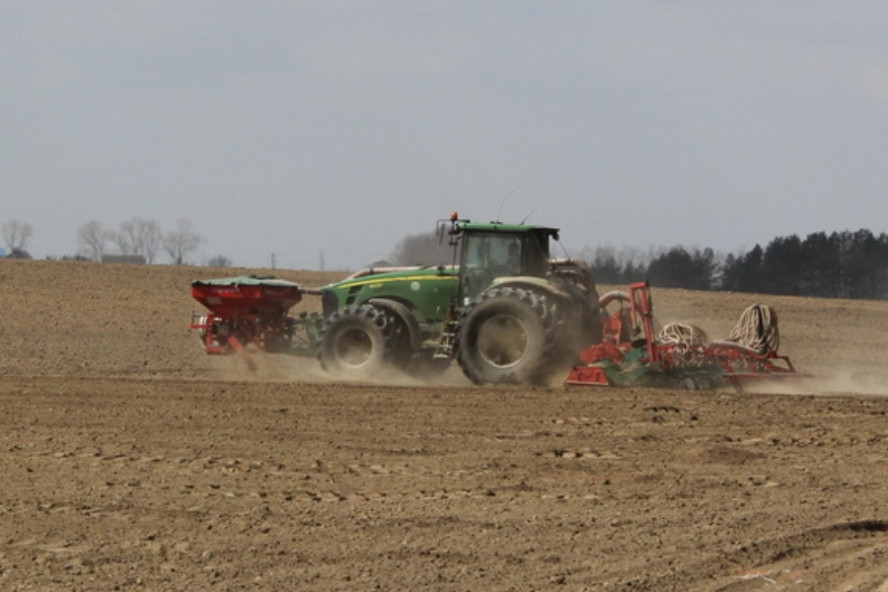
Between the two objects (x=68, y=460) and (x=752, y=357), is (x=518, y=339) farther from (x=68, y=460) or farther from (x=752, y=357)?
(x=68, y=460)

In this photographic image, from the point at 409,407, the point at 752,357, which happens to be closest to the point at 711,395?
the point at 752,357

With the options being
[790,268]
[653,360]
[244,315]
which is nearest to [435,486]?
[653,360]

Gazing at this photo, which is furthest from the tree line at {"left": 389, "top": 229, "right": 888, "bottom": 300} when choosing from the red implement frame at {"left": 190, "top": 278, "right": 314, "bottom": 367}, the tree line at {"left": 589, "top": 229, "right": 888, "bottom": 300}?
the red implement frame at {"left": 190, "top": 278, "right": 314, "bottom": 367}

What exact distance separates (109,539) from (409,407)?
5.71 metres

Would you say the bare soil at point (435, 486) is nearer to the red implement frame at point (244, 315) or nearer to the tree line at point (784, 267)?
the red implement frame at point (244, 315)

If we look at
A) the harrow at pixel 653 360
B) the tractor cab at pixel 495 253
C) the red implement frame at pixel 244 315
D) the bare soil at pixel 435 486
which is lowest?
the bare soil at pixel 435 486

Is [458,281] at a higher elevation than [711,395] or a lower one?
higher

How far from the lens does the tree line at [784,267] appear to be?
34.0 meters

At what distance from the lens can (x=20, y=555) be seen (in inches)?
296

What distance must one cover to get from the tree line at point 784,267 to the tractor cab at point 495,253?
16.4m

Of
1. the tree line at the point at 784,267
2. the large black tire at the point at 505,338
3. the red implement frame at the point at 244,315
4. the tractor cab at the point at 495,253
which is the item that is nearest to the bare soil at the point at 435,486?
the large black tire at the point at 505,338

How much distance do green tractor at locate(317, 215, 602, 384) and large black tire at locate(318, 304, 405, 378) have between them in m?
0.01

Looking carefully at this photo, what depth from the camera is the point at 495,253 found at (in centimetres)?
1616

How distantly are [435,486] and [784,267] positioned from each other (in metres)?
28.0
